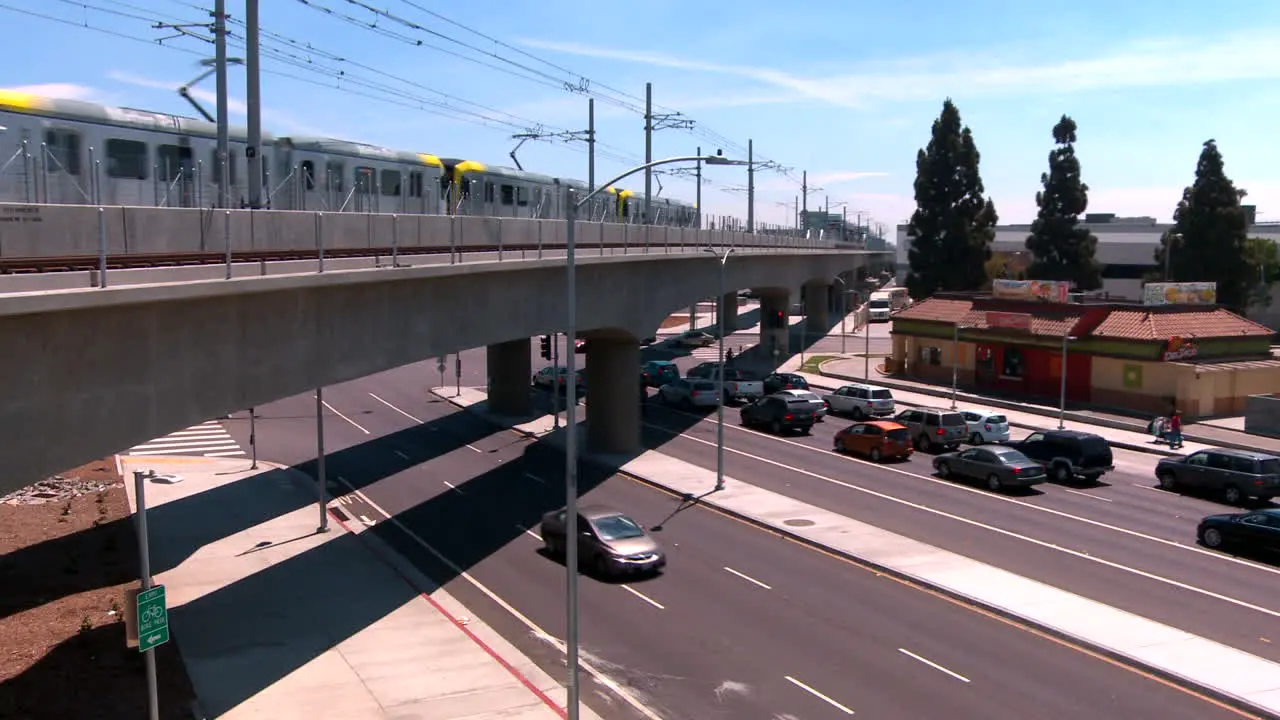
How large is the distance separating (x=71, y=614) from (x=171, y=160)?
33.2 ft

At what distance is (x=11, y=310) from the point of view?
11297 mm

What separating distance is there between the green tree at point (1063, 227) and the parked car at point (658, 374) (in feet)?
105

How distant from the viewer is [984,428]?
39219 millimetres

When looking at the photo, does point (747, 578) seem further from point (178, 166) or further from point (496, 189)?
point (496, 189)

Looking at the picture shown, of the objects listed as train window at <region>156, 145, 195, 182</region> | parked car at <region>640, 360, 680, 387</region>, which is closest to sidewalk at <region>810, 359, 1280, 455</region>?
parked car at <region>640, 360, 680, 387</region>

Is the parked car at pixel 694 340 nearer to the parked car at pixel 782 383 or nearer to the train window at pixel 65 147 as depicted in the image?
the parked car at pixel 782 383

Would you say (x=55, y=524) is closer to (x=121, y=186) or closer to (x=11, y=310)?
(x=121, y=186)

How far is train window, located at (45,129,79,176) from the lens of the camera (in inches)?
786

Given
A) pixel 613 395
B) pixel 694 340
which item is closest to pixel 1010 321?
pixel 613 395

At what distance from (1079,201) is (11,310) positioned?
230 feet

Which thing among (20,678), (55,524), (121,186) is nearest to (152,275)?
(20,678)

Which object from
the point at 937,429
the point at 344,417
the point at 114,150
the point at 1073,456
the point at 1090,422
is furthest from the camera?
the point at 344,417

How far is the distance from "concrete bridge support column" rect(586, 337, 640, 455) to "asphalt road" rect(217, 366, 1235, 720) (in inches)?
190

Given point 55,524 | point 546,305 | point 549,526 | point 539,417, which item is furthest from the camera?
point 539,417
